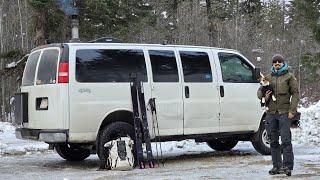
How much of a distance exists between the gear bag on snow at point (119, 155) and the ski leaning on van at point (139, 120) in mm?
314

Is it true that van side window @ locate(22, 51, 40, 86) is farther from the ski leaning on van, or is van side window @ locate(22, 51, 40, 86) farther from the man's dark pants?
the man's dark pants

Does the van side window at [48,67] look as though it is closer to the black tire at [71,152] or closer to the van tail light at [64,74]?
the van tail light at [64,74]

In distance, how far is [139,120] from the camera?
10.4 m

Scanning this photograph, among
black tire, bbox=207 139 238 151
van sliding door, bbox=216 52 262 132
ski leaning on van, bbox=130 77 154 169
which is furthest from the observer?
black tire, bbox=207 139 238 151

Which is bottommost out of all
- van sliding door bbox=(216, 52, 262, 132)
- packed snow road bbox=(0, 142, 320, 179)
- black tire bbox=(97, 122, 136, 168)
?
packed snow road bbox=(0, 142, 320, 179)

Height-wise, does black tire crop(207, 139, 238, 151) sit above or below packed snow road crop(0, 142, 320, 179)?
above

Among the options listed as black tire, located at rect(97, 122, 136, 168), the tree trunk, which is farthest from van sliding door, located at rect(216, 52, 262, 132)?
the tree trunk

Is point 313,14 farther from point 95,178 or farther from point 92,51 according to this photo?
point 95,178

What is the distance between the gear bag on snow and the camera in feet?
32.5

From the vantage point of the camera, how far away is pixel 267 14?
4900 cm

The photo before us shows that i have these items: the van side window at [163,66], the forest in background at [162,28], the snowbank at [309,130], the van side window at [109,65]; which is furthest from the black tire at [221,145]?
the forest in background at [162,28]

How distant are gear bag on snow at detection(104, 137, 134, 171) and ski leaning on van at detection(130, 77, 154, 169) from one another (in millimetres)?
314

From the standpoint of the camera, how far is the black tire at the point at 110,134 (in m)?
10.0

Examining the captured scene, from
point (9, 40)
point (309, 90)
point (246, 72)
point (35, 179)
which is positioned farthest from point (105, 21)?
point (35, 179)
